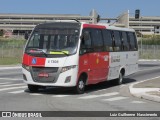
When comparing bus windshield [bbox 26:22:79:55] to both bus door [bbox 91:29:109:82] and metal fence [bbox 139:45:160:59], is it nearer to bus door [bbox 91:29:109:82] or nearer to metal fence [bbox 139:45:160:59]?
bus door [bbox 91:29:109:82]

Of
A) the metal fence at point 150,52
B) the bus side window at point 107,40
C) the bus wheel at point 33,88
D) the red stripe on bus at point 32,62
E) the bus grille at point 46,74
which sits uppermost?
the bus side window at point 107,40

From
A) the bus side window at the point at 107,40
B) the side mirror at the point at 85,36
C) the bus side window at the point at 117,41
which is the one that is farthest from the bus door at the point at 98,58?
the bus side window at the point at 117,41

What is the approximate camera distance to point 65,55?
15961 mm

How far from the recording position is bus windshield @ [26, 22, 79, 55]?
53.2 ft

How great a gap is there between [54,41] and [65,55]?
0.88 meters

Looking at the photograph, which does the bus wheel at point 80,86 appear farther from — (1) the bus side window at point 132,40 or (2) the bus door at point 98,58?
(1) the bus side window at point 132,40

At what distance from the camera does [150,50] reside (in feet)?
244

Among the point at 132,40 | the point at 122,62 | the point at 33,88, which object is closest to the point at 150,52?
the point at 132,40

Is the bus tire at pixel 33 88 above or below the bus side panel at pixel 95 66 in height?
below

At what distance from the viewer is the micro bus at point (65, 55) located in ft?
52.2

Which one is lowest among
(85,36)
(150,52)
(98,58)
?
(150,52)

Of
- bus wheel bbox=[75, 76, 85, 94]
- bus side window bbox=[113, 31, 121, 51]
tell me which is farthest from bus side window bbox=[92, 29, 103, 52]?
bus side window bbox=[113, 31, 121, 51]

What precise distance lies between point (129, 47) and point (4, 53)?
38556 millimetres

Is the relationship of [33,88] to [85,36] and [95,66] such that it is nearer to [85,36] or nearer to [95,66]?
[95,66]
